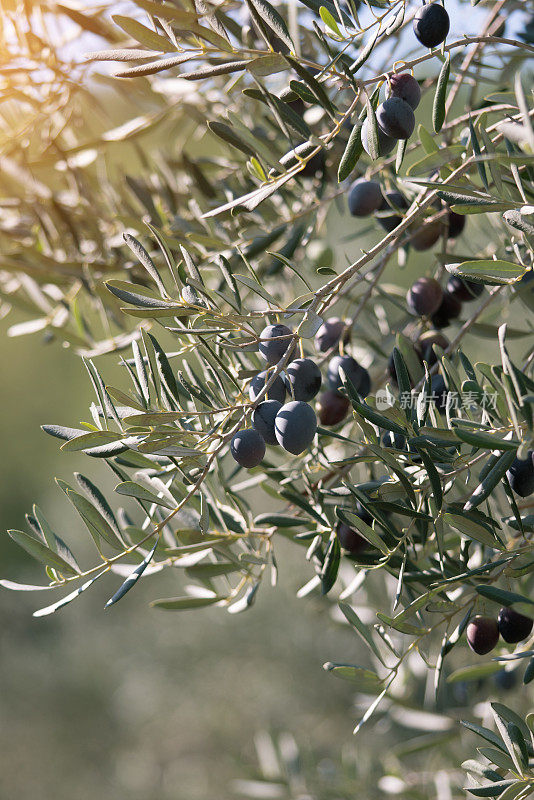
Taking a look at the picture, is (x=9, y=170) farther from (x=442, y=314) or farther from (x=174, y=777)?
(x=174, y=777)

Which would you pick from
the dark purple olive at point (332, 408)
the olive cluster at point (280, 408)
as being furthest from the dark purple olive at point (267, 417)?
the dark purple olive at point (332, 408)

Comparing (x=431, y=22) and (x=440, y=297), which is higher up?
(x=431, y=22)

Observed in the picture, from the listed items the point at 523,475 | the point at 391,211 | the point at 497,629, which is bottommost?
the point at 497,629

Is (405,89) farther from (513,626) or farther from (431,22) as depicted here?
(513,626)

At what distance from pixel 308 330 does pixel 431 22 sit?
0.59ft

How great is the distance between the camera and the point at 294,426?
0.35 metres

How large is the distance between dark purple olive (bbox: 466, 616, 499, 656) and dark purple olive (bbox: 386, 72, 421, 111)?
30cm

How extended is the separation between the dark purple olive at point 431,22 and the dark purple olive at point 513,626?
0.32 m

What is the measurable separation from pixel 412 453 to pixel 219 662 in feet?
5.27

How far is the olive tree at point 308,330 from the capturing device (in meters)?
0.35

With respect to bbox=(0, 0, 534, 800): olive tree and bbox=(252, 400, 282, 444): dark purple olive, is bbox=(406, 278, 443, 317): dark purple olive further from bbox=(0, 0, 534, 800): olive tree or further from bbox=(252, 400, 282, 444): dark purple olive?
bbox=(252, 400, 282, 444): dark purple olive

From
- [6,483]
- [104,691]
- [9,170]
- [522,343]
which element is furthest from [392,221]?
[6,483]

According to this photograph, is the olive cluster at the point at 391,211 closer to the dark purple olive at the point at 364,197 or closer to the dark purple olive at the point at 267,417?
the dark purple olive at the point at 364,197

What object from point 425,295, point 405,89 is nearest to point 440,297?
point 425,295
